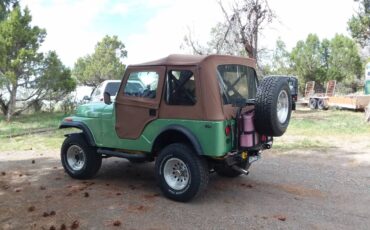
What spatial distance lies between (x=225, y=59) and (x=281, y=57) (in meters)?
35.7

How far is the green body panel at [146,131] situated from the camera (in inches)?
218

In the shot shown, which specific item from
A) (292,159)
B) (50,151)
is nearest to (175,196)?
(292,159)

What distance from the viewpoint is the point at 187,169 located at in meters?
5.80

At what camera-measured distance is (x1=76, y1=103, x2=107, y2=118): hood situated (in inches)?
273

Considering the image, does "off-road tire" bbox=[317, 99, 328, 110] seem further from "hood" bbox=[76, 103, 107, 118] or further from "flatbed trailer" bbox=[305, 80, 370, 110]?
"hood" bbox=[76, 103, 107, 118]

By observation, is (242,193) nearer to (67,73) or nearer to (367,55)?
(67,73)

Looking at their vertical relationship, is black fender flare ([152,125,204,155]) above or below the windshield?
below

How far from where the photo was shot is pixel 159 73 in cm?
612

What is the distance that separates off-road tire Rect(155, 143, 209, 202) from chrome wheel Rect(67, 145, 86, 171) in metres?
1.96

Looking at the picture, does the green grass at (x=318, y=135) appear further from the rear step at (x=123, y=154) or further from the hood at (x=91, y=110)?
the hood at (x=91, y=110)

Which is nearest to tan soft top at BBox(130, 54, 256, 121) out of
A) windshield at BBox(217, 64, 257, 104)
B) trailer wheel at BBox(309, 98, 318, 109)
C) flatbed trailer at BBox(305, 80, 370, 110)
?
windshield at BBox(217, 64, 257, 104)

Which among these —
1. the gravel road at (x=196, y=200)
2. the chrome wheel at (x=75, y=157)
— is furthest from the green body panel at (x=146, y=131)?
the gravel road at (x=196, y=200)

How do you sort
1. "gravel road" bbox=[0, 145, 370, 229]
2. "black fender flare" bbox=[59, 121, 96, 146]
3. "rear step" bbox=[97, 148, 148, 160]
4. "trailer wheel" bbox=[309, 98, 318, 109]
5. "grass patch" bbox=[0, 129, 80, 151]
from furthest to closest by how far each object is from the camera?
"trailer wheel" bbox=[309, 98, 318, 109] < "grass patch" bbox=[0, 129, 80, 151] < "black fender flare" bbox=[59, 121, 96, 146] < "rear step" bbox=[97, 148, 148, 160] < "gravel road" bbox=[0, 145, 370, 229]

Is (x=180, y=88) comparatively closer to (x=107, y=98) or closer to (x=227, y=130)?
(x=227, y=130)
